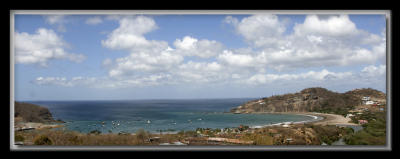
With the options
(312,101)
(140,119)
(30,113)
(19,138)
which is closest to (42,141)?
(19,138)

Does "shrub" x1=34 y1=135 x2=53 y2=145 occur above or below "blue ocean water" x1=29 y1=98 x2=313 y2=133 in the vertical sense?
above

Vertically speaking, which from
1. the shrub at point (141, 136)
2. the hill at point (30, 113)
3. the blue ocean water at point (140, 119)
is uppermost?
the hill at point (30, 113)

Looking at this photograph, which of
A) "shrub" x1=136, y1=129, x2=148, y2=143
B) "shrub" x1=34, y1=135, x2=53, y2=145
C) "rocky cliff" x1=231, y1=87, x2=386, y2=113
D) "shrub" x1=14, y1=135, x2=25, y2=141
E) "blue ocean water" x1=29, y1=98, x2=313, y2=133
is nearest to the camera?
"shrub" x1=14, y1=135, x2=25, y2=141

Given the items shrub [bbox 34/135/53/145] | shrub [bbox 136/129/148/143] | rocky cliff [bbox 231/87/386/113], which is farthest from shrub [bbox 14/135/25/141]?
rocky cliff [bbox 231/87/386/113]

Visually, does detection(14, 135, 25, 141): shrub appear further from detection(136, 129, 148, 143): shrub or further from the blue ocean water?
detection(136, 129, 148, 143): shrub

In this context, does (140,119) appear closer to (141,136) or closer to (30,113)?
(30,113)

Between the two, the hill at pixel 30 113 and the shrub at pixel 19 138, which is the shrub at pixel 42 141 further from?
the hill at pixel 30 113

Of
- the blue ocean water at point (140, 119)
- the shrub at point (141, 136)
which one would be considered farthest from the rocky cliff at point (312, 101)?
the shrub at point (141, 136)
